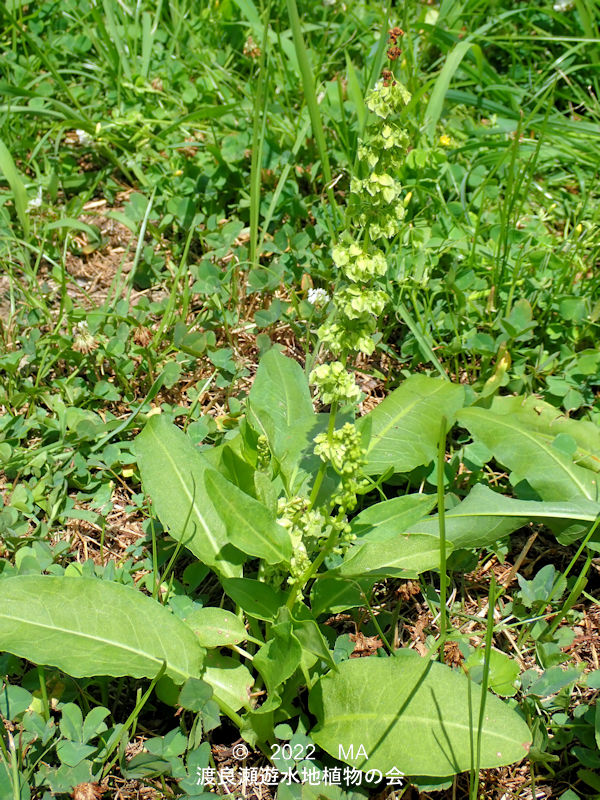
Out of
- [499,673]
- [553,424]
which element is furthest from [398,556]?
[553,424]

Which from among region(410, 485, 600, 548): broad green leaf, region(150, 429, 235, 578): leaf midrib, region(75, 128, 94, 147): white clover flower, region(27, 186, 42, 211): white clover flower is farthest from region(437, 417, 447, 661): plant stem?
region(75, 128, 94, 147): white clover flower

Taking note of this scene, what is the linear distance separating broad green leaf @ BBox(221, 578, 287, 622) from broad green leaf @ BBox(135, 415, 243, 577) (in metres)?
0.21

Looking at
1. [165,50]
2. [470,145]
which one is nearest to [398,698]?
[470,145]

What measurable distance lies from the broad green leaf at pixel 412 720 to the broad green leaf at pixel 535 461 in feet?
2.80

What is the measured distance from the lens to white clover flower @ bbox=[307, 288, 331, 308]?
3.51 m

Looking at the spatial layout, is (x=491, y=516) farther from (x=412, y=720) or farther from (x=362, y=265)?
(x=362, y=265)

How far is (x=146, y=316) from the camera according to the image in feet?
11.8

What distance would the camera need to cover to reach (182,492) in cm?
271

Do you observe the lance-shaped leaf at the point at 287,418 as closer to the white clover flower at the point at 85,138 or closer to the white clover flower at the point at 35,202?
the white clover flower at the point at 35,202

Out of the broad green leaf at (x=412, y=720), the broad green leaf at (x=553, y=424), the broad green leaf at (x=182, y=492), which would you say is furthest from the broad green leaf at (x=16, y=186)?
the broad green leaf at (x=412, y=720)

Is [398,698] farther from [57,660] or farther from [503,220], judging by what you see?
[503,220]

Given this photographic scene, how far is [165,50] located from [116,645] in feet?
11.9

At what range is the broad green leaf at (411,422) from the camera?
2.77 metres

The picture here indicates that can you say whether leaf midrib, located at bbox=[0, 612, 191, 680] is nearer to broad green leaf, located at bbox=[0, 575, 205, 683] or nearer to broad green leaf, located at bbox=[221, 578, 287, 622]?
broad green leaf, located at bbox=[0, 575, 205, 683]
